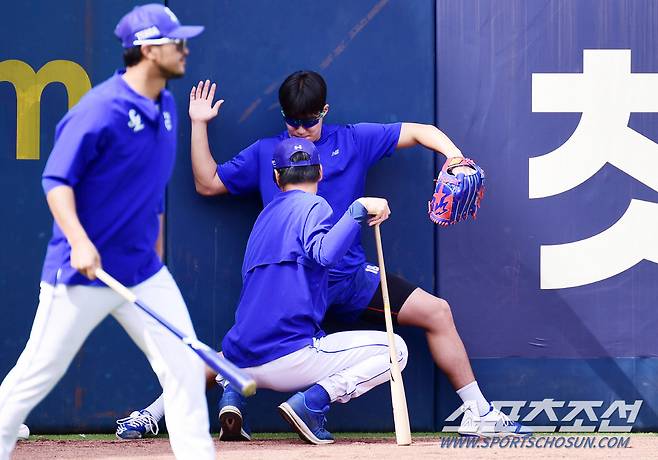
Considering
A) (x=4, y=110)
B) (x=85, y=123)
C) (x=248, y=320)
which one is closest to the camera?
(x=85, y=123)

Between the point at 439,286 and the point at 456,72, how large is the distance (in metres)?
1.05

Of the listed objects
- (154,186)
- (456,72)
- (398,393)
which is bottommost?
(398,393)

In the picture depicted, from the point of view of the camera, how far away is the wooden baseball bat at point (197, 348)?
373 cm

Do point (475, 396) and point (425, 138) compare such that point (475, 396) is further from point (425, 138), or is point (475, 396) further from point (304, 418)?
point (425, 138)

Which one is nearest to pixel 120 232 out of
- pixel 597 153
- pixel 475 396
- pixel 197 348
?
pixel 197 348

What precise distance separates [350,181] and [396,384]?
996 mm

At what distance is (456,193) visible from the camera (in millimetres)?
5453

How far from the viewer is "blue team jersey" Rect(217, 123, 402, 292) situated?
567cm

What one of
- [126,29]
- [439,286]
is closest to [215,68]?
[439,286]

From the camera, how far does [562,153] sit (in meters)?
5.90

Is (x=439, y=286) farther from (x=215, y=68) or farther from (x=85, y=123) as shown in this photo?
(x=85, y=123)

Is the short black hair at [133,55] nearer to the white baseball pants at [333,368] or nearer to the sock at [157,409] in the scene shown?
the white baseball pants at [333,368]

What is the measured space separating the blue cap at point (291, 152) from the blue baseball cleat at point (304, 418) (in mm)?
1015

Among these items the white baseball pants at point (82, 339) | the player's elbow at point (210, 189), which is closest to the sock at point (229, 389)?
the player's elbow at point (210, 189)
